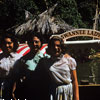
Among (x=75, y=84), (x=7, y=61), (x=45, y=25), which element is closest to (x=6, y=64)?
(x=7, y=61)

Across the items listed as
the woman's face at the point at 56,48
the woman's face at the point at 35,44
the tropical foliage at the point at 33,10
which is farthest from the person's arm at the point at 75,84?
the tropical foliage at the point at 33,10

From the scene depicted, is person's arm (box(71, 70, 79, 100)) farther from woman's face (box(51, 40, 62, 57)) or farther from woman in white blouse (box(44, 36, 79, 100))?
woman's face (box(51, 40, 62, 57))

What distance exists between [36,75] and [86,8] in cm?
2745

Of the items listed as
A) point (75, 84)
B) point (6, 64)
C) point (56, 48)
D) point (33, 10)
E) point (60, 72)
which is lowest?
point (75, 84)

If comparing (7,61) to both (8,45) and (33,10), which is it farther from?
(33,10)

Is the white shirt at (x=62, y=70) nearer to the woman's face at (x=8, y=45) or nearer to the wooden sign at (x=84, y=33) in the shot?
the woman's face at (x=8, y=45)

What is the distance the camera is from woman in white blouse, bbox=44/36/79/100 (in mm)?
3373

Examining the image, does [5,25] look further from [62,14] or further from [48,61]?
[48,61]

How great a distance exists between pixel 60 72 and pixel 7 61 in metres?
0.77

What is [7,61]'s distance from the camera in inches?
144

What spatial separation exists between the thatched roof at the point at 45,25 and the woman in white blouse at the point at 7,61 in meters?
11.9

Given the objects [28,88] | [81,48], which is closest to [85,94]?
[81,48]

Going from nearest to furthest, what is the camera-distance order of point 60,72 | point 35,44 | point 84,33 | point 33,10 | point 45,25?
point 60,72, point 35,44, point 84,33, point 45,25, point 33,10

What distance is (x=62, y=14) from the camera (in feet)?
68.9
